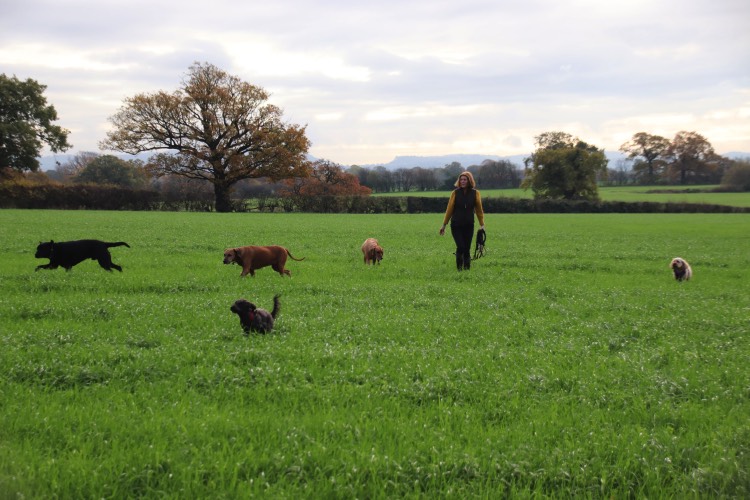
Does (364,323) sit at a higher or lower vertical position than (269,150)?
lower

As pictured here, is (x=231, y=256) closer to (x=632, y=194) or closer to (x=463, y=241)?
(x=463, y=241)

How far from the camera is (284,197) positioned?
2557 inches

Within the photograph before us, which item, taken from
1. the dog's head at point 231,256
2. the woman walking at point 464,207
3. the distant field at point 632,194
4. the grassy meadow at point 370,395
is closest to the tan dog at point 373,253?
the woman walking at point 464,207

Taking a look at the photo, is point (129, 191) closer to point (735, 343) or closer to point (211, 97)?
point (211, 97)

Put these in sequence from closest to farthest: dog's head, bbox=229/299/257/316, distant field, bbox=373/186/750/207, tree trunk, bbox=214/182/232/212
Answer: dog's head, bbox=229/299/257/316 → tree trunk, bbox=214/182/232/212 → distant field, bbox=373/186/750/207

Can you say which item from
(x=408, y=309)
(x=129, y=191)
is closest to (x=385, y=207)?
(x=129, y=191)

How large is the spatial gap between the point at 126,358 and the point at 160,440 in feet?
7.97

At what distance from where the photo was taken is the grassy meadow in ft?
12.2

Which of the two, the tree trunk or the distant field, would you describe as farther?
the distant field

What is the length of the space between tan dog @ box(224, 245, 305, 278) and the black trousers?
5083 mm

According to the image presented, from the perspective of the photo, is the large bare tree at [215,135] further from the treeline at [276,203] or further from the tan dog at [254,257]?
the tan dog at [254,257]

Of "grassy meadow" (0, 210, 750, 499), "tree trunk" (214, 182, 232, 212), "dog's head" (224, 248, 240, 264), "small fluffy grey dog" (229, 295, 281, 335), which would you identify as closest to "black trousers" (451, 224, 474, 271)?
"grassy meadow" (0, 210, 750, 499)

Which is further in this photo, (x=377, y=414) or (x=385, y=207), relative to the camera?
(x=385, y=207)

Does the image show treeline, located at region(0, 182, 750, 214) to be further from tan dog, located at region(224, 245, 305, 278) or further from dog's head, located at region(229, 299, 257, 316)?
dog's head, located at region(229, 299, 257, 316)
